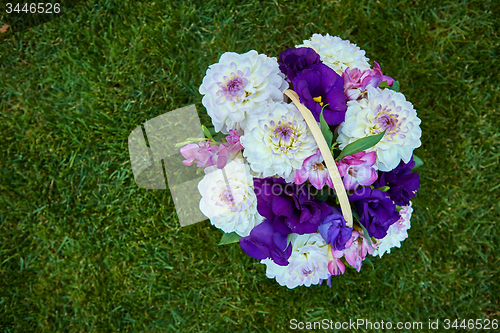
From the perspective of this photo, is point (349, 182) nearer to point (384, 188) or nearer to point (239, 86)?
point (384, 188)

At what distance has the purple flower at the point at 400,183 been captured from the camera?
924mm

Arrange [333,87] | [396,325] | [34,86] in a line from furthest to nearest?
[34,86] < [396,325] < [333,87]

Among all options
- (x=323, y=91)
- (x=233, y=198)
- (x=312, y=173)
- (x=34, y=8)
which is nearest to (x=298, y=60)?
(x=323, y=91)

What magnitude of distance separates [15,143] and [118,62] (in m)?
0.70

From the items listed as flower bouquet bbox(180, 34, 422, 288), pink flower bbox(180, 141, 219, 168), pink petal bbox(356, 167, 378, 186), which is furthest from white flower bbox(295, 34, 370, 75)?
pink flower bbox(180, 141, 219, 168)

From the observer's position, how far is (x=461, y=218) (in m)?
1.67

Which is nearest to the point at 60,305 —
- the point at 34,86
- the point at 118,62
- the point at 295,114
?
the point at 34,86

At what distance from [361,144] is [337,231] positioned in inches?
9.3

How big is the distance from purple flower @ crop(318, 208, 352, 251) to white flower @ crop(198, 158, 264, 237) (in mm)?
199

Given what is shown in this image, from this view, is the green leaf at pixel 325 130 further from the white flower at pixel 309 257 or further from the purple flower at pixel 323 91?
the white flower at pixel 309 257

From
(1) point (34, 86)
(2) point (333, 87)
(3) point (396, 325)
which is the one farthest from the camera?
(1) point (34, 86)

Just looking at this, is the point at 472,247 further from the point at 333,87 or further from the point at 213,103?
the point at 213,103

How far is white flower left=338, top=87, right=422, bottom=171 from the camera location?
2.80ft

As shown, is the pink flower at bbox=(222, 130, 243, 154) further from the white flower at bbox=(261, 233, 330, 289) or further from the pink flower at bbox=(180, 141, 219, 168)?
the white flower at bbox=(261, 233, 330, 289)
